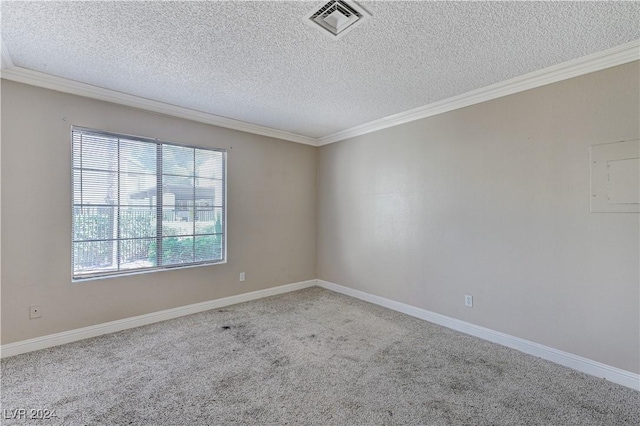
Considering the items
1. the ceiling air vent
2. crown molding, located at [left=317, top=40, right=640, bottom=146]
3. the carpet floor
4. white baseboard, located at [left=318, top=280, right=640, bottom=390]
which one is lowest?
the carpet floor

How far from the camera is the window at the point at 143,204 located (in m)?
3.00

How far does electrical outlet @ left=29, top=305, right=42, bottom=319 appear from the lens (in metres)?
2.70

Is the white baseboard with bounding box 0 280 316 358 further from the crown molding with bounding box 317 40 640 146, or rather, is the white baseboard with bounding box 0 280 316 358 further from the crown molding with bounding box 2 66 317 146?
the crown molding with bounding box 317 40 640 146

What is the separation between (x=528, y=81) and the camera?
2.68 meters

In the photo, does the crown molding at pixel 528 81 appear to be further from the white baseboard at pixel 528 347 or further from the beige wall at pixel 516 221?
the white baseboard at pixel 528 347

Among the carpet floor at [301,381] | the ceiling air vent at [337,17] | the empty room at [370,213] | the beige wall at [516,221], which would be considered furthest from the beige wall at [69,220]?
the ceiling air vent at [337,17]

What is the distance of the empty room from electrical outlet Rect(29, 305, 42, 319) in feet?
0.05

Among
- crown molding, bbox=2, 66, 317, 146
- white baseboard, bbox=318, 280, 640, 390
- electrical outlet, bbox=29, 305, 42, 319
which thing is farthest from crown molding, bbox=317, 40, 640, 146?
electrical outlet, bbox=29, 305, 42, 319

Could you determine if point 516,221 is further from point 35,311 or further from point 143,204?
point 35,311

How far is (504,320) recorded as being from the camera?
2.87 meters

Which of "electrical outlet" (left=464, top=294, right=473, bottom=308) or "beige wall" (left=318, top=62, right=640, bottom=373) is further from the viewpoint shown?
"electrical outlet" (left=464, top=294, right=473, bottom=308)

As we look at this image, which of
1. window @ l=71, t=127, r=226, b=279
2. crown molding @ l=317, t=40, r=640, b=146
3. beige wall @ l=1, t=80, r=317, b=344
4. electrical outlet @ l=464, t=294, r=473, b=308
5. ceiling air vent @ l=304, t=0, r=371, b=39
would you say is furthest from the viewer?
electrical outlet @ l=464, t=294, r=473, b=308

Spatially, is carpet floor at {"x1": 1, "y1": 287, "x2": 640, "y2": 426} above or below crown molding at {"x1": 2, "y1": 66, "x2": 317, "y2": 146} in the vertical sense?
below

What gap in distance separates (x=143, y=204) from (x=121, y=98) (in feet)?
3.88
